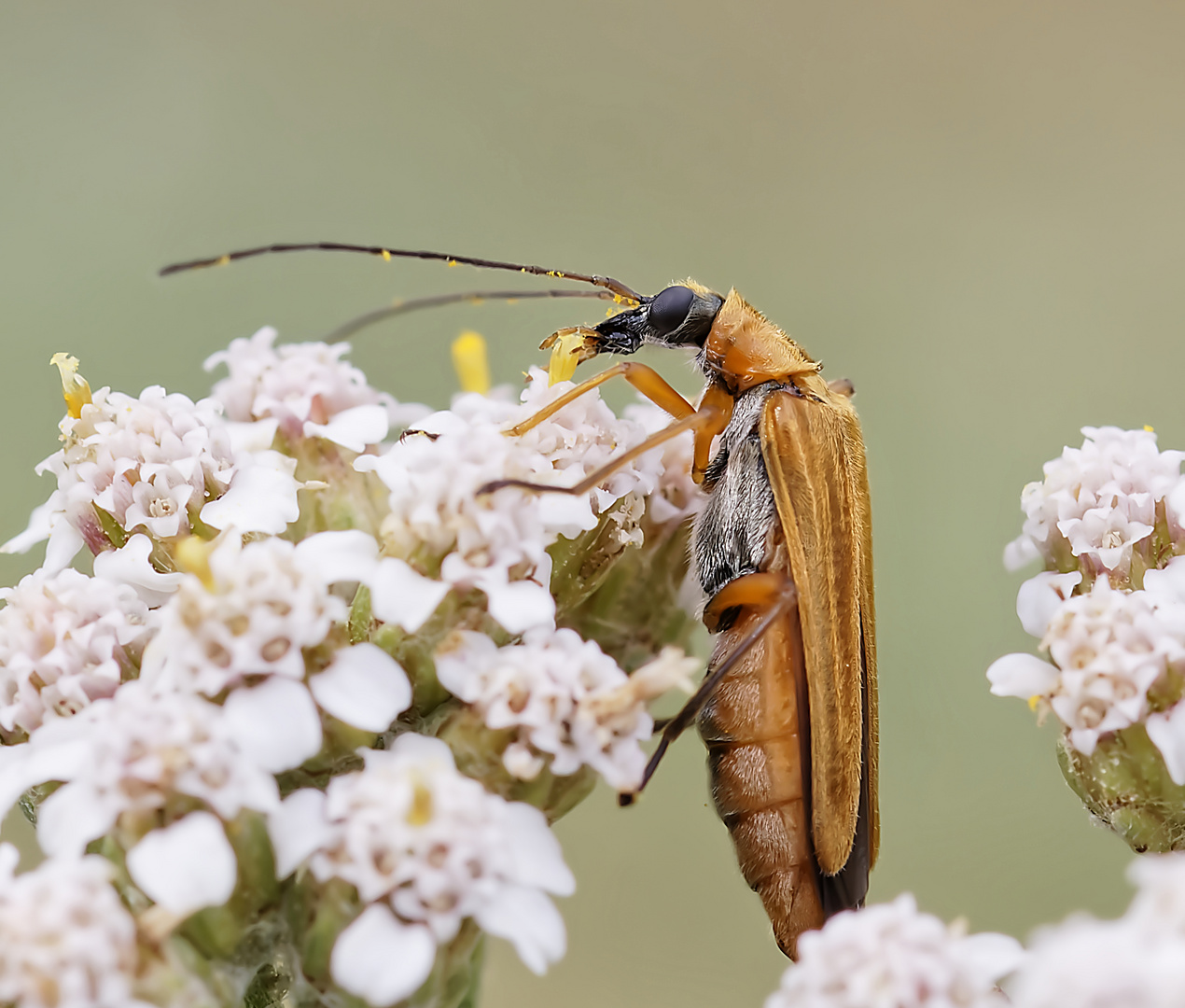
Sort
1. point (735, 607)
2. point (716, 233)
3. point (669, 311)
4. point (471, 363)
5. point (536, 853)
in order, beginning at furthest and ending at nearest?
point (716, 233), point (669, 311), point (471, 363), point (735, 607), point (536, 853)

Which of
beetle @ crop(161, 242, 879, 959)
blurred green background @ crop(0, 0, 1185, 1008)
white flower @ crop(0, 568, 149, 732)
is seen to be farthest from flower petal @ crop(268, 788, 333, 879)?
blurred green background @ crop(0, 0, 1185, 1008)

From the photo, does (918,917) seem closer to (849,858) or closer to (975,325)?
(849,858)

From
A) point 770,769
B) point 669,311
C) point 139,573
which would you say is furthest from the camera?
point 669,311

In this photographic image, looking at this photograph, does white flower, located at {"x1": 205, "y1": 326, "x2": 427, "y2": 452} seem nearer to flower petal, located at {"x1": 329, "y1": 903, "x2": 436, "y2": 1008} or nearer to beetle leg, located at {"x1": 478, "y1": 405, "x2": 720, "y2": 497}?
beetle leg, located at {"x1": 478, "y1": 405, "x2": 720, "y2": 497}

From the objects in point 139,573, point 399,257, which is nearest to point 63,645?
point 139,573

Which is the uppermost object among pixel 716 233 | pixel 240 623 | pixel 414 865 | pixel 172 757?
pixel 716 233

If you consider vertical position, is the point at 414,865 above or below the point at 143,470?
below

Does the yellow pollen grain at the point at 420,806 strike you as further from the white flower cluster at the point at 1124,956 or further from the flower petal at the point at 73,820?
the white flower cluster at the point at 1124,956

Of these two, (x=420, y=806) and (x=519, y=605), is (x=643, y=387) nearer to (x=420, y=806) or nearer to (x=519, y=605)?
(x=519, y=605)
